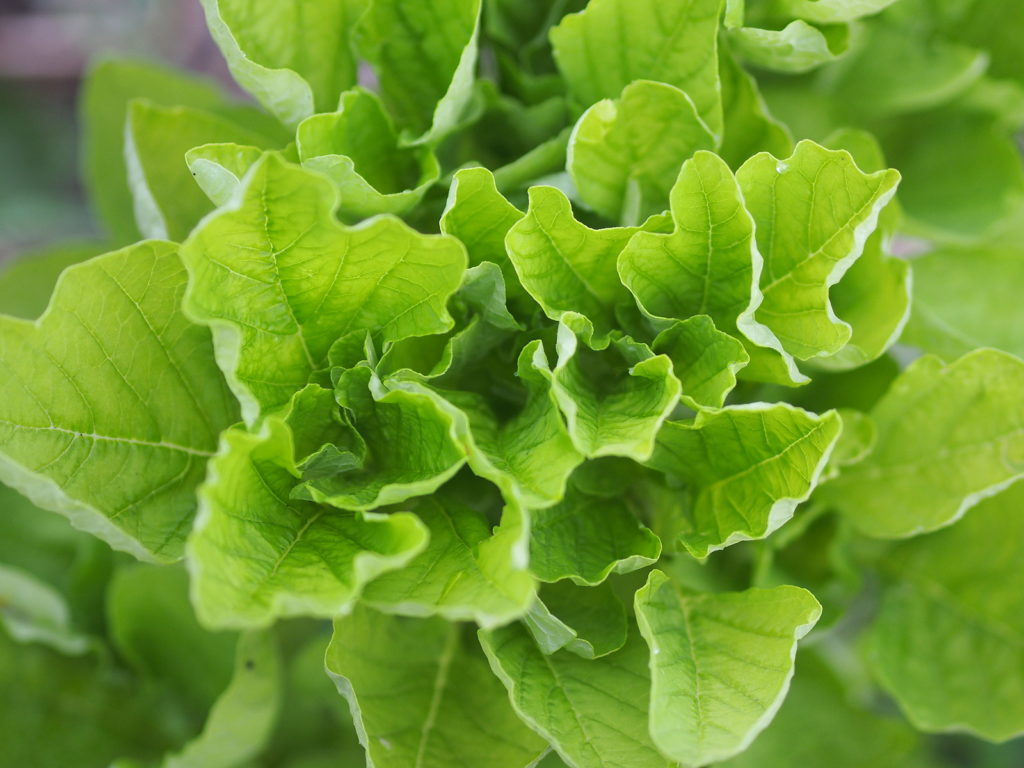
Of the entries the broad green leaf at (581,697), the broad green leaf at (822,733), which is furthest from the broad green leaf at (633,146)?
the broad green leaf at (822,733)

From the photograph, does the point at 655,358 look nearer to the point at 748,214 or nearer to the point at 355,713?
the point at 748,214

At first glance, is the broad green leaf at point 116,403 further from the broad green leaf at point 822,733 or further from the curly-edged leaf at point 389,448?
the broad green leaf at point 822,733

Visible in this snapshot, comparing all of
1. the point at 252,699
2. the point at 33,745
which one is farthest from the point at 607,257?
the point at 33,745

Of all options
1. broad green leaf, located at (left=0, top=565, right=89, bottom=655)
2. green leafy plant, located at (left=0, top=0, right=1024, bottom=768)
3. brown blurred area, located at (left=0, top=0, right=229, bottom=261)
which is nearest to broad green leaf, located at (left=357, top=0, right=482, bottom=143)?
green leafy plant, located at (left=0, top=0, right=1024, bottom=768)

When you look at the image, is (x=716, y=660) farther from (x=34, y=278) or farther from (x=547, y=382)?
(x=34, y=278)

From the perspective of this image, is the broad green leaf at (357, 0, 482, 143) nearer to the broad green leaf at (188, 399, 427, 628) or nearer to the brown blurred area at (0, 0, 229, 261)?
the broad green leaf at (188, 399, 427, 628)

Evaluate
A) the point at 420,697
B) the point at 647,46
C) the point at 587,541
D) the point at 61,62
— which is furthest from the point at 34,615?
the point at 61,62
